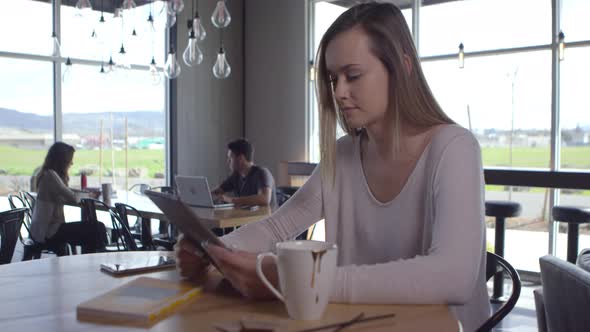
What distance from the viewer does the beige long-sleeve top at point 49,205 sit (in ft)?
14.8

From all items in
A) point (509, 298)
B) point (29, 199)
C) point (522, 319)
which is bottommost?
point (522, 319)

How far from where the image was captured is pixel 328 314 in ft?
3.06

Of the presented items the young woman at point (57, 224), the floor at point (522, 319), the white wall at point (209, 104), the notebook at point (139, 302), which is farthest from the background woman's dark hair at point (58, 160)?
the notebook at point (139, 302)

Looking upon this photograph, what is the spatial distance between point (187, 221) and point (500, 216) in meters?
3.57

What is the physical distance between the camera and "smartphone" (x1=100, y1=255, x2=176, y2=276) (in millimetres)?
1247

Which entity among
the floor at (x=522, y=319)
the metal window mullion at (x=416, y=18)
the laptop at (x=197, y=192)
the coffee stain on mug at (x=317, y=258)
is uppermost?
the metal window mullion at (x=416, y=18)

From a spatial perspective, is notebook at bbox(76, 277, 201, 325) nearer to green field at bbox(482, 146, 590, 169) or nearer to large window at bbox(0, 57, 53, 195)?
green field at bbox(482, 146, 590, 169)

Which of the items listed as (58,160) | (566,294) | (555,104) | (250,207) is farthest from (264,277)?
(555,104)

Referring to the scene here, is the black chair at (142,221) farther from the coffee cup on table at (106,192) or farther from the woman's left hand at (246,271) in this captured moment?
the woman's left hand at (246,271)

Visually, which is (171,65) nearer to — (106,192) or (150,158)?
(106,192)

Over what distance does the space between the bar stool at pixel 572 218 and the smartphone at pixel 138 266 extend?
3333 mm

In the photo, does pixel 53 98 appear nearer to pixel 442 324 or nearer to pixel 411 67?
pixel 411 67

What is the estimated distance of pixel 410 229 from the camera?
4.21 ft

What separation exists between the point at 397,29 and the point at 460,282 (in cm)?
61
